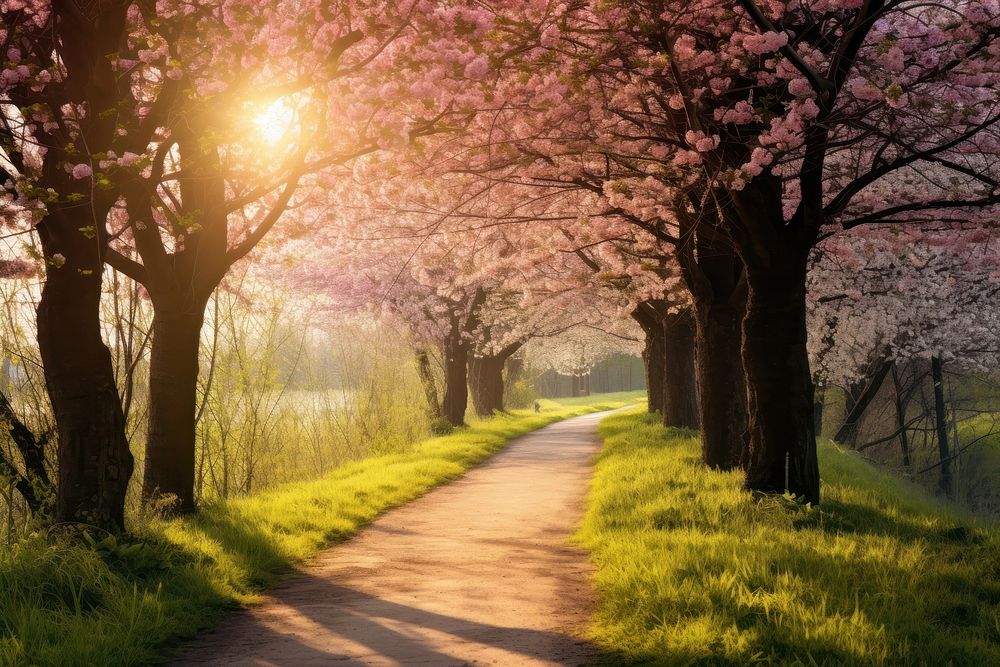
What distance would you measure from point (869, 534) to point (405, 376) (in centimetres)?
1309

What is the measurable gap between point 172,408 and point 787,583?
6.57m

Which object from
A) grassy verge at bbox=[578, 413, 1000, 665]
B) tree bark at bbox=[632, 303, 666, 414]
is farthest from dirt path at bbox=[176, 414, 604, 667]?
tree bark at bbox=[632, 303, 666, 414]

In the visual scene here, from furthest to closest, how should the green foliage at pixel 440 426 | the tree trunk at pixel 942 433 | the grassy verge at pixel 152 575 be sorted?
the tree trunk at pixel 942 433
the green foliage at pixel 440 426
the grassy verge at pixel 152 575

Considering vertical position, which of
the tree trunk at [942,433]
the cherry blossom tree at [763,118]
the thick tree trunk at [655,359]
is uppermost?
the cherry blossom tree at [763,118]

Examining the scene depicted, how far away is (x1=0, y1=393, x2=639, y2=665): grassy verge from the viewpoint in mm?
5383

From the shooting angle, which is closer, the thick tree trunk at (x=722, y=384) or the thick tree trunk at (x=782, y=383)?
the thick tree trunk at (x=782, y=383)

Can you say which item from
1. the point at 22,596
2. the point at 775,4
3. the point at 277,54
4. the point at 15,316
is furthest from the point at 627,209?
the point at 22,596

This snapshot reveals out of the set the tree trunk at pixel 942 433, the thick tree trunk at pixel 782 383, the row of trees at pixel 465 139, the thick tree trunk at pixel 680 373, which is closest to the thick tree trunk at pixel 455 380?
the thick tree trunk at pixel 680 373

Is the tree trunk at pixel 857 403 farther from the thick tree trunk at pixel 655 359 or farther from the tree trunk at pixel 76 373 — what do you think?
the tree trunk at pixel 76 373

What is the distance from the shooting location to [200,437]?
11312mm

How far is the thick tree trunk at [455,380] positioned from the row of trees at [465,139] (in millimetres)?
12841

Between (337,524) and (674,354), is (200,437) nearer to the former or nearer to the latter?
(337,524)

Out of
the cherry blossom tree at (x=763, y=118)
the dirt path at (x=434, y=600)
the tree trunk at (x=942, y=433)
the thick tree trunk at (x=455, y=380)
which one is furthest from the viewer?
the thick tree trunk at (x=455, y=380)

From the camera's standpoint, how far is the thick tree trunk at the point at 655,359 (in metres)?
25.3
